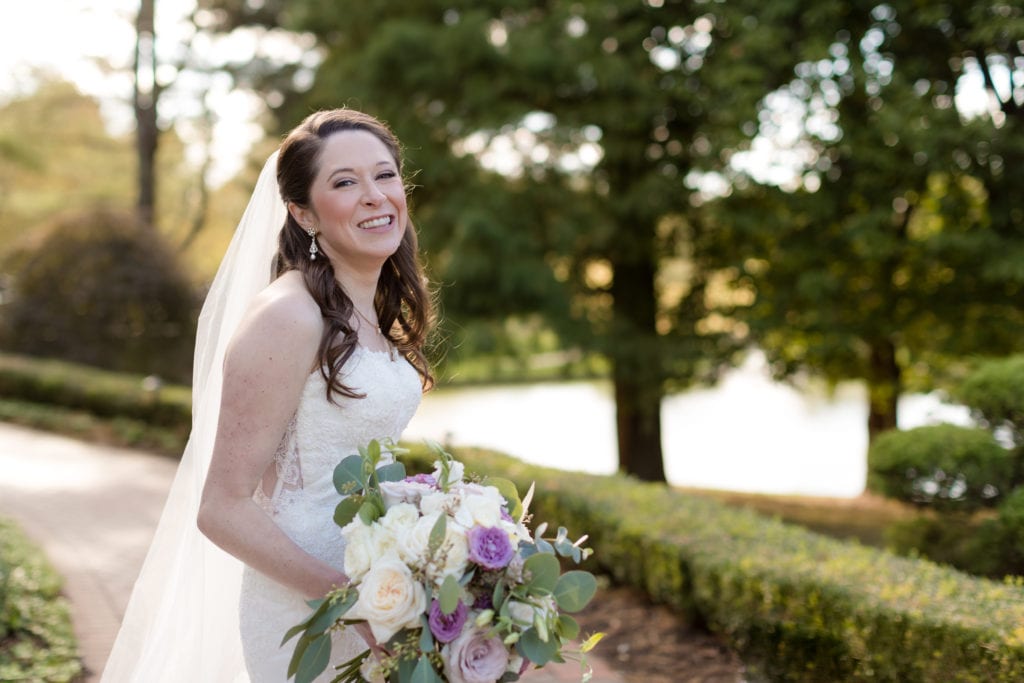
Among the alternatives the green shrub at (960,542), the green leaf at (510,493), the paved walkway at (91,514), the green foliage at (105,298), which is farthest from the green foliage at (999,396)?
the green foliage at (105,298)

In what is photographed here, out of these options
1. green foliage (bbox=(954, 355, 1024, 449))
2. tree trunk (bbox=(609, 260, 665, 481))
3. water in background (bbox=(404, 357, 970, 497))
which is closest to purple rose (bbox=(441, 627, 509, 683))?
green foliage (bbox=(954, 355, 1024, 449))

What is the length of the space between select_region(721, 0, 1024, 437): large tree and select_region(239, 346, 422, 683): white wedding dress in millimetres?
8842

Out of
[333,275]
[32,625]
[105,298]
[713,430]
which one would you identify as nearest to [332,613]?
[333,275]

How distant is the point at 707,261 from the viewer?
527 inches

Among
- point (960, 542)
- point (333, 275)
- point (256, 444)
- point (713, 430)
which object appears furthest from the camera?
point (713, 430)

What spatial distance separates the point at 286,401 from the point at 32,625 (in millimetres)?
3942

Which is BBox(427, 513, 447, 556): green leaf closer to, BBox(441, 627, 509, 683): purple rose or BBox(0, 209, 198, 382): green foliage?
BBox(441, 627, 509, 683): purple rose

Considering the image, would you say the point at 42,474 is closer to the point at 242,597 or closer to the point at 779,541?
the point at 779,541

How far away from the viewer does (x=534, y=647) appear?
2.03 meters

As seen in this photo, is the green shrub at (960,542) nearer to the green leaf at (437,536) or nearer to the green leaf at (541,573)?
the green leaf at (541,573)

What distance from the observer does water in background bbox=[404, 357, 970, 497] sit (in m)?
18.4

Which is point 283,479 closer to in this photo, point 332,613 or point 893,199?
point 332,613

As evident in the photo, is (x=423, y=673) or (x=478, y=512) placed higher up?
(x=478, y=512)

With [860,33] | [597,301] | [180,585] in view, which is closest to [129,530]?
[180,585]
